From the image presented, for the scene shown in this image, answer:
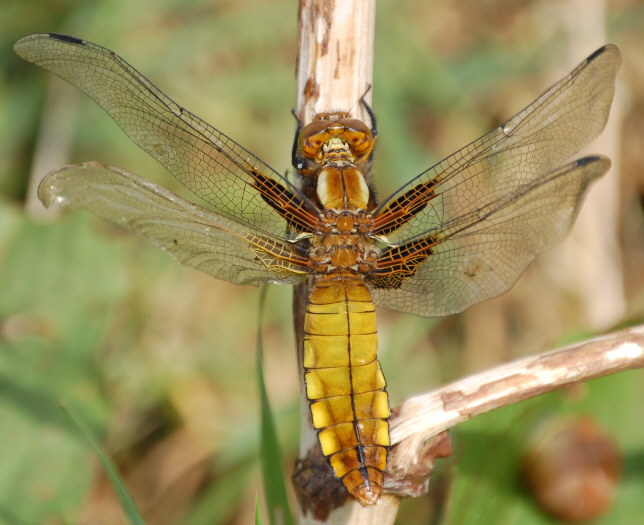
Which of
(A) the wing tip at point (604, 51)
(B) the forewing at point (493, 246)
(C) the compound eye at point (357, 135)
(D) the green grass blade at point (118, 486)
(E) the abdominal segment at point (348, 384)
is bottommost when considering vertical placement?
(D) the green grass blade at point (118, 486)

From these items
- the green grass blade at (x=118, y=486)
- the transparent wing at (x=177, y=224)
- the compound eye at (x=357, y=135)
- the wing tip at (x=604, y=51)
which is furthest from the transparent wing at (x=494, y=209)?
the green grass blade at (x=118, y=486)

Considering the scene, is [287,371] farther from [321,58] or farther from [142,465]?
[321,58]

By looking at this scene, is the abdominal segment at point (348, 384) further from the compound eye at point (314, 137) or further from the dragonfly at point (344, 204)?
the compound eye at point (314, 137)

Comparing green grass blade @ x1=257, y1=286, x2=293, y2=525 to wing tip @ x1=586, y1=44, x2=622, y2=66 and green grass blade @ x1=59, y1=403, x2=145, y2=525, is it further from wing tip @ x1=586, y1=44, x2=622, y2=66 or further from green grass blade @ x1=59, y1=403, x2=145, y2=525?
wing tip @ x1=586, y1=44, x2=622, y2=66

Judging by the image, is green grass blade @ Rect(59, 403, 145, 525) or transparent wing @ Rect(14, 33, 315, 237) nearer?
green grass blade @ Rect(59, 403, 145, 525)

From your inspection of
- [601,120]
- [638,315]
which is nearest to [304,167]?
[601,120]

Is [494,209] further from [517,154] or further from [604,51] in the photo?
[604,51]

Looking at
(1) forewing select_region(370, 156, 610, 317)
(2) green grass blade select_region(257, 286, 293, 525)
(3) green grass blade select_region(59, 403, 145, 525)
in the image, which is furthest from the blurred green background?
(3) green grass blade select_region(59, 403, 145, 525)
